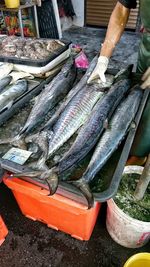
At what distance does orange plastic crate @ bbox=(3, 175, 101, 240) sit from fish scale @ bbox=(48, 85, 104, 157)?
0.99ft

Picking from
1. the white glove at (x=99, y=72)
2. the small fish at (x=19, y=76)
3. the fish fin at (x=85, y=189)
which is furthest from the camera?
the small fish at (x=19, y=76)

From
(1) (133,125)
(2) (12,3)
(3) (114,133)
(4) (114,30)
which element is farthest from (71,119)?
(2) (12,3)

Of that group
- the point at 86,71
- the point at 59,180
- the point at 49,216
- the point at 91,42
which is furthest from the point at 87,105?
the point at 91,42

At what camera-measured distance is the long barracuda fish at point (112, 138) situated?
1318 mm

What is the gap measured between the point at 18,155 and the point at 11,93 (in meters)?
0.80

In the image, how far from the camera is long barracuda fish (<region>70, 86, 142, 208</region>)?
132 cm

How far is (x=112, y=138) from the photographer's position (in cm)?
159

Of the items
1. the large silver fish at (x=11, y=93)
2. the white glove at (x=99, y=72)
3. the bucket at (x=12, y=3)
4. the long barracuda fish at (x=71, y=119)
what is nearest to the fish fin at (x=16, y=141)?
the long barracuda fish at (x=71, y=119)

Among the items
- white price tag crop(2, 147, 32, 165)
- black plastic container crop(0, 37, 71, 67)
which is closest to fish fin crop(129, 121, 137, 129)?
white price tag crop(2, 147, 32, 165)

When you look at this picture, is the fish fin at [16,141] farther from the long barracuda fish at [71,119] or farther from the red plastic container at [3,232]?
the red plastic container at [3,232]

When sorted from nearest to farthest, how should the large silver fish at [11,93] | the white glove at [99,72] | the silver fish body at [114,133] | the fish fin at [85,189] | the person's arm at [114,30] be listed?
1. the fish fin at [85,189]
2. the silver fish body at [114,133]
3. the large silver fish at [11,93]
4. the white glove at [99,72]
5. the person's arm at [114,30]

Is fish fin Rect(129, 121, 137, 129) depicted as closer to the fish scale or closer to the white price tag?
the fish scale

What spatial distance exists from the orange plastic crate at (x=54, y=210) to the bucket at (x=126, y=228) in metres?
0.13

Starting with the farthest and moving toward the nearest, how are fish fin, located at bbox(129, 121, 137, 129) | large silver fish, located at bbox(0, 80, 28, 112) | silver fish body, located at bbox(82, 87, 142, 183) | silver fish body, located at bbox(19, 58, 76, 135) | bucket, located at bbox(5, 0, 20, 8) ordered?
bucket, located at bbox(5, 0, 20, 8), large silver fish, located at bbox(0, 80, 28, 112), silver fish body, located at bbox(19, 58, 76, 135), fish fin, located at bbox(129, 121, 137, 129), silver fish body, located at bbox(82, 87, 142, 183)
